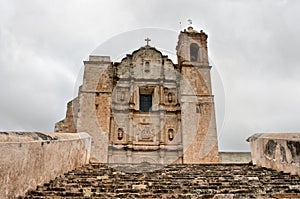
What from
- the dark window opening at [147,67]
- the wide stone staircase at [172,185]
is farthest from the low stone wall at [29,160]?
the dark window opening at [147,67]

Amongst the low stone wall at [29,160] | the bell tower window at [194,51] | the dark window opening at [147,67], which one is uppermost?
the bell tower window at [194,51]

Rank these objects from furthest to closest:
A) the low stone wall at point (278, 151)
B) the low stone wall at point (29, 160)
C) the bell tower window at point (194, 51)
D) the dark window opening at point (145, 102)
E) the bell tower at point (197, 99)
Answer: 1. the bell tower window at point (194, 51)
2. the dark window opening at point (145, 102)
3. the bell tower at point (197, 99)
4. the low stone wall at point (278, 151)
5. the low stone wall at point (29, 160)

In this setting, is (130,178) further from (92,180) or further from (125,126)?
(125,126)

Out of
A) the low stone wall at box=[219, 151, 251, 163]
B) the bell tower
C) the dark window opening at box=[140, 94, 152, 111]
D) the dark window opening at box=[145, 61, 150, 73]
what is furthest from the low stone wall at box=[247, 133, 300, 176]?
the low stone wall at box=[219, 151, 251, 163]

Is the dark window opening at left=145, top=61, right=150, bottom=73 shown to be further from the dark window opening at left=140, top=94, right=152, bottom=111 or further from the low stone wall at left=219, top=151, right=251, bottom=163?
the low stone wall at left=219, top=151, right=251, bottom=163

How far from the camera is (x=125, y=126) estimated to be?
13.9 meters

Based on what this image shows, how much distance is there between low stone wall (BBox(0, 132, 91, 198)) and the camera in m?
3.04

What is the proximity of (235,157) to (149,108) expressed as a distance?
30.3 feet

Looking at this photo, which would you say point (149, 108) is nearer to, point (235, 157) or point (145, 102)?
point (145, 102)

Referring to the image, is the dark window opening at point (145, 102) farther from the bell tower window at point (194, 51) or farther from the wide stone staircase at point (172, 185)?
the wide stone staircase at point (172, 185)

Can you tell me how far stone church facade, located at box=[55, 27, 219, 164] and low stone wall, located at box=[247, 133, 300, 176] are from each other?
6.98 meters

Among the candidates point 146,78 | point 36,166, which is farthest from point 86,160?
point 146,78

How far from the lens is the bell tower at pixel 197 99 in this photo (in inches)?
518

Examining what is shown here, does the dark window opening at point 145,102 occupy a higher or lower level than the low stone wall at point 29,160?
higher
